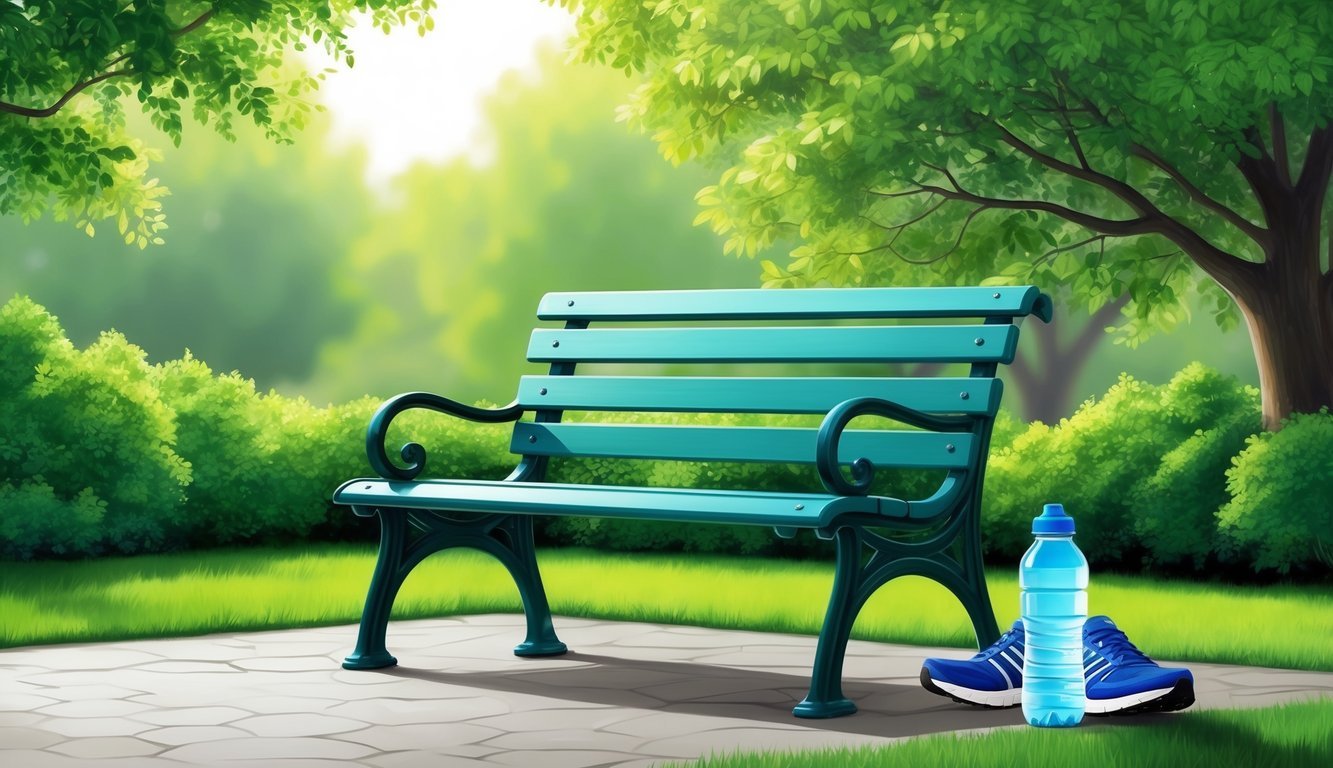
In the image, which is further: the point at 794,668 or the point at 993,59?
the point at 993,59

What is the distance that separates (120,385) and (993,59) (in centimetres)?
528

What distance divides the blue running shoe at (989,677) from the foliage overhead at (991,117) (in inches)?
207

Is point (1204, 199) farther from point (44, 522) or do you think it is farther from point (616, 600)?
point (44, 522)

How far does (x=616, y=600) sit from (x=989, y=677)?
3.05 metres

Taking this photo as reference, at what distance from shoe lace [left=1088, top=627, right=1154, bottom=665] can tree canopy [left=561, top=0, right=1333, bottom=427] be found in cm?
514

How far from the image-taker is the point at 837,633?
4527mm

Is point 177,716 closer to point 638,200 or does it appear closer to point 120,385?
point 120,385

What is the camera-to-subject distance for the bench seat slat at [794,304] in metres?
5.09

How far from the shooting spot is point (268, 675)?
5371mm

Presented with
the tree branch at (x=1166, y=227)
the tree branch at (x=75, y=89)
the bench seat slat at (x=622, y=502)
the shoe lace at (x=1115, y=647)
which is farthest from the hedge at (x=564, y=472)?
the bench seat slat at (x=622, y=502)

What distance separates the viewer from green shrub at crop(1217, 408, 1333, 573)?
348 inches

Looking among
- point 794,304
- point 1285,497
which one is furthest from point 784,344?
point 1285,497

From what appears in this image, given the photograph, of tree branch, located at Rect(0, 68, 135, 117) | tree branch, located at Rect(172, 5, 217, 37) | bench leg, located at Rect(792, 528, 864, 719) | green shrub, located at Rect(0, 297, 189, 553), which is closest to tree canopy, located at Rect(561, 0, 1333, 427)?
tree branch, located at Rect(172, 5, 217, 37)

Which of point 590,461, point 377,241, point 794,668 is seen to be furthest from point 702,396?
point 377,241
